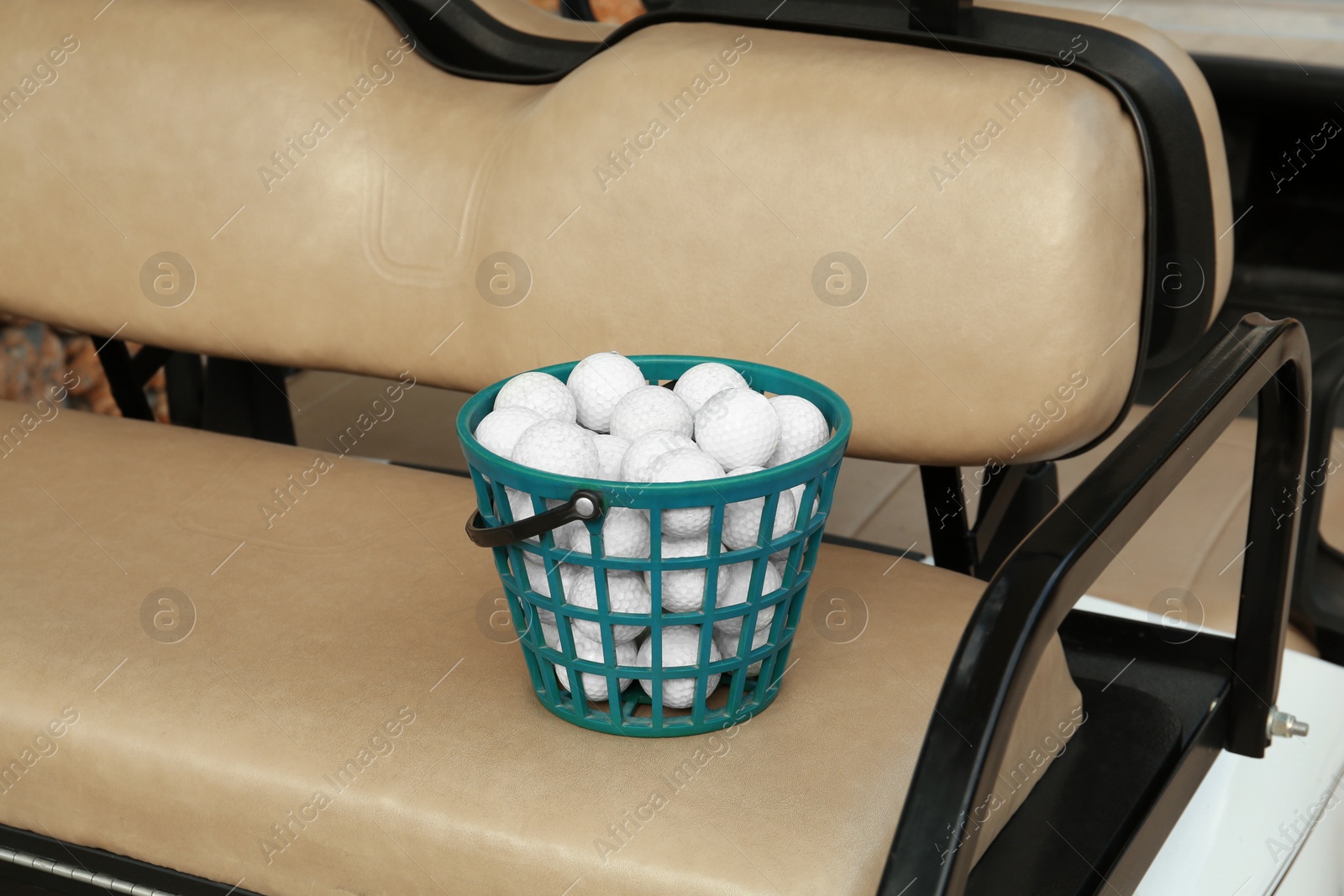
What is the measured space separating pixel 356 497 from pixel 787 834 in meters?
0.64

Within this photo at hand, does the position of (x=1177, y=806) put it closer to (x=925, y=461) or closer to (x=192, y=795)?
(x=925, y=461)

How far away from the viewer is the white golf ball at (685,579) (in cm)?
76

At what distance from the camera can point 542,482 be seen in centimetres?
73

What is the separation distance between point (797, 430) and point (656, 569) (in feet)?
0.52

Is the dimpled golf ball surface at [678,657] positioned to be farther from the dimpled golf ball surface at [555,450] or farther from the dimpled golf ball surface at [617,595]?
the dimpled golf ball surface at [555,450]

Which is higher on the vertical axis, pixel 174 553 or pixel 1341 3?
pixel 174 553

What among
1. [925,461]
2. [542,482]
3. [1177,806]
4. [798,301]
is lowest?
[1177,806]

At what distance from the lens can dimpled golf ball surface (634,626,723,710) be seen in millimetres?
795

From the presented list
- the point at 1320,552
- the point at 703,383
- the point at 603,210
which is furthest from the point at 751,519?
the point at 1320,552

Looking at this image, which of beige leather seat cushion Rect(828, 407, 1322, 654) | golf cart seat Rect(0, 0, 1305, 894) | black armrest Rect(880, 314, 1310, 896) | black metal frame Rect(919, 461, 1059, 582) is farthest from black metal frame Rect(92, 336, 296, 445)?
black armrest Rect(880, 314, 1310, 896)

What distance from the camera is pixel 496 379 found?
4.43ft

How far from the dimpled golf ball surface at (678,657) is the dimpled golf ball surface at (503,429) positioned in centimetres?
16

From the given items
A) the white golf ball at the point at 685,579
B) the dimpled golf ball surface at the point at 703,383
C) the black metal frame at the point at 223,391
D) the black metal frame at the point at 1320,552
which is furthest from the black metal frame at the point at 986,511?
the black metal frame at the point at 223,391

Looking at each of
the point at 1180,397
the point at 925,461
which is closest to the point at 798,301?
the point at 925,461
